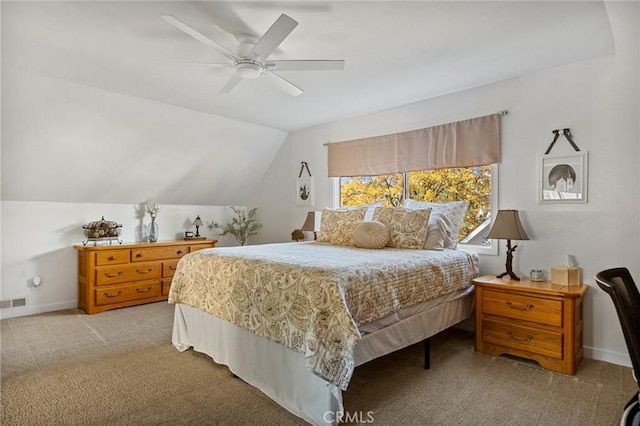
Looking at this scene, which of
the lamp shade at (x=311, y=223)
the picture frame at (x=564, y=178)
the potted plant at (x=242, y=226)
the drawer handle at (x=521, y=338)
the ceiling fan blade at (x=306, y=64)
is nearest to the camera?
the ceiling fan blade at (x=306, y=64)

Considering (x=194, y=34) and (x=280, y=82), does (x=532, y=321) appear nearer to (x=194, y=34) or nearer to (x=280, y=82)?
(x=280, y=82)

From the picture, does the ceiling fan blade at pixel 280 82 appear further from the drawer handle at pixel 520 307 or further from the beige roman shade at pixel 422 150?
the drawer handle at pixel 520 307

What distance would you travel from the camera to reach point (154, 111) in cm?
393

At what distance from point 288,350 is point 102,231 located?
10.8 ft

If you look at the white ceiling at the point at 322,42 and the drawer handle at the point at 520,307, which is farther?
the drawer handle at the point at 520,307

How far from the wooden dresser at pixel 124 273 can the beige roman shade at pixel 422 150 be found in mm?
2484

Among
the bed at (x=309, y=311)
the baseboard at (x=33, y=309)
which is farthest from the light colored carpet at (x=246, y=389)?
the baseboard at (x=33, y=309)

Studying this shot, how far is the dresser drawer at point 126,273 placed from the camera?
409 cm

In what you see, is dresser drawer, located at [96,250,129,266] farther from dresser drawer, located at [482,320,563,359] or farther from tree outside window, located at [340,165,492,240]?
dresser drawer, located at [482,320,563,359]

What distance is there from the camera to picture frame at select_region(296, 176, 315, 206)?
501 cm

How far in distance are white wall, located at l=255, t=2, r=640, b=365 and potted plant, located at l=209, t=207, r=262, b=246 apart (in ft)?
11.3

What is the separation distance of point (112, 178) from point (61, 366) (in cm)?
240

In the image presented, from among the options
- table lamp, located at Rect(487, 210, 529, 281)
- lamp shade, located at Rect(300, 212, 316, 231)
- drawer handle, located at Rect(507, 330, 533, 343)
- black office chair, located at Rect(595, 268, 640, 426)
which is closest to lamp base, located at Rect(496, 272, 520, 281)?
table lamp, located at Rect(487, 210, 529, 281)

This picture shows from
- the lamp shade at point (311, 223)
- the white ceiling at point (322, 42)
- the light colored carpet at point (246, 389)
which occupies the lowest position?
the light colored carpet at point (246, 389)
